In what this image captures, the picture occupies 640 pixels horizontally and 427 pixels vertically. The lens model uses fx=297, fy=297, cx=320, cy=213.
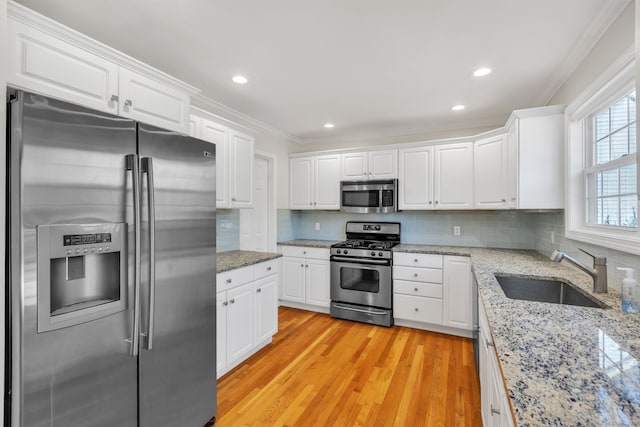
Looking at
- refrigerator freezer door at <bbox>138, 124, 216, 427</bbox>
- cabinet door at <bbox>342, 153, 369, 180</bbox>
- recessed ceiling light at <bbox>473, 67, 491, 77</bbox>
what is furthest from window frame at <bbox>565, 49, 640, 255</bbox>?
refrigerator freezer door at <bbox>138, 124, 216, 427</bbox>

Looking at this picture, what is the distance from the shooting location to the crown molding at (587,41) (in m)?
1.61

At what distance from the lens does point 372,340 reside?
3.17 meters

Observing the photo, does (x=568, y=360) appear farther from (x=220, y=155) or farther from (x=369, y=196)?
(x=369, y=196)

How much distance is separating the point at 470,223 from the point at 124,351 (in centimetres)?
370

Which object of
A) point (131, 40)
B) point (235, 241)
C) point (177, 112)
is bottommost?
point (235, 241)

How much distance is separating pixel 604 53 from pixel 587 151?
69 cm

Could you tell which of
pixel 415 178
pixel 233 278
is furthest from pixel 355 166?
pixel 233 278

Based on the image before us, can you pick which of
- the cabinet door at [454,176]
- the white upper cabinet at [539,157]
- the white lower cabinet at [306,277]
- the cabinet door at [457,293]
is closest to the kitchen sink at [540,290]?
the white upper cabinet at [539,157]

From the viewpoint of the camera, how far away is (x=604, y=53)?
1.80m

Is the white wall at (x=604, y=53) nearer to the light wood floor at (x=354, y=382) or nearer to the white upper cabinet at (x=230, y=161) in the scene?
the light wood floor at (x=354, y=382)

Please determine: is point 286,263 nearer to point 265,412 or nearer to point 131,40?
point 265,412

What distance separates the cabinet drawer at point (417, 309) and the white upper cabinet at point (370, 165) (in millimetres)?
1532

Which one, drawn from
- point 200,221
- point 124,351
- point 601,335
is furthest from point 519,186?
point 124,351

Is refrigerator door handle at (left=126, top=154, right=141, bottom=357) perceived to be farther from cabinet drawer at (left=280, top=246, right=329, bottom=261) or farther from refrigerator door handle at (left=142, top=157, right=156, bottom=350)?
cabinet drawer at (left=280, top=246, right=329, bottom=261)
